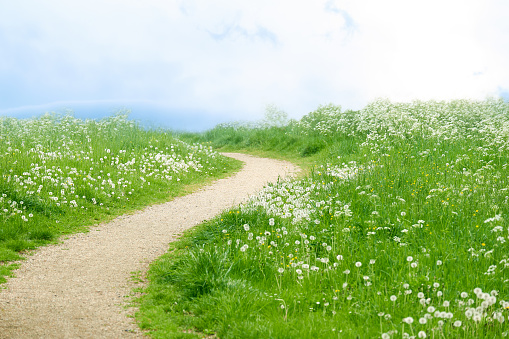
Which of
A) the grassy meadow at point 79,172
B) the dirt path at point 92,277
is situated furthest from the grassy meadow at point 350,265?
the grassy meadow at point 79,172

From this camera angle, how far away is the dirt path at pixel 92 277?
507cm

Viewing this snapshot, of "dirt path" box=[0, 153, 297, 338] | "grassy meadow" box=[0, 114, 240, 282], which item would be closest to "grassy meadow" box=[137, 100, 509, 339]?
"dirt path" box=[0, 153, 297, 338]

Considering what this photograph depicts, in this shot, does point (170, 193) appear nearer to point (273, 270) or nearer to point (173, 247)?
point (173, 247)

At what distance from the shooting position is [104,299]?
585 cm

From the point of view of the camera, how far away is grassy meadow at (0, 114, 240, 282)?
28.7 feet

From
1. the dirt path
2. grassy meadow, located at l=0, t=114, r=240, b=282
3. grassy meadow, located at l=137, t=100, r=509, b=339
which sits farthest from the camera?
grassy meadow, located at l=0, t=114, r=240, b=282

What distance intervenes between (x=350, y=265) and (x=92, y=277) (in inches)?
149

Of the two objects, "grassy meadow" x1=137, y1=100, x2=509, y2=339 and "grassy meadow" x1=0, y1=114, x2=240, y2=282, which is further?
"grassy meadow" x1=0, y1=114, x2=240, y2=282

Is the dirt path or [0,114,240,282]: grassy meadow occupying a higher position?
[0,114,240,282]: grassy meadow

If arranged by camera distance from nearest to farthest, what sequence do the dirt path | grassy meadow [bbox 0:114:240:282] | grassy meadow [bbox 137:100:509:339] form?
grassy meadow [bbox 137:100:509:339], the dirt path, grassy meadow [bbox 0:114:240:282]

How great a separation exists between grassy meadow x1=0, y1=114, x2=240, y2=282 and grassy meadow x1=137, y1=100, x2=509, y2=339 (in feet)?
9.41

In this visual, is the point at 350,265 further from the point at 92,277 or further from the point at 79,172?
the point at 79,172

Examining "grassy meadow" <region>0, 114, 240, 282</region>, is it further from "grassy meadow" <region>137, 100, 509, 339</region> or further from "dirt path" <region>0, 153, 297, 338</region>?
"grassy meadow" <region>137, 100, 509, 339</region>

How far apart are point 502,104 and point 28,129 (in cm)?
2055
